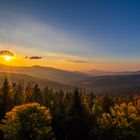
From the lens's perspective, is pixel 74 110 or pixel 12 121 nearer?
pixel 12 121

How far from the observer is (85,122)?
8831cm

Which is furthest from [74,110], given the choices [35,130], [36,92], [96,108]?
[36,92]

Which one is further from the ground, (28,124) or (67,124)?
(28,124)

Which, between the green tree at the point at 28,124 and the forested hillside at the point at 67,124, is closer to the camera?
the green tree at the point at 28,124

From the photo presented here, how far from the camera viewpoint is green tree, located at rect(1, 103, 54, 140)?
7600 cm

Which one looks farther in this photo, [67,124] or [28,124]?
[67,124]

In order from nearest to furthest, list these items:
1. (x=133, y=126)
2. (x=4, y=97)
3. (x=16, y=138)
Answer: (x=16, y=138), (x=133, y=126), (x=4, y=97)

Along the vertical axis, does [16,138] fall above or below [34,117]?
below

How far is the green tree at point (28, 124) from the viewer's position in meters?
76.0

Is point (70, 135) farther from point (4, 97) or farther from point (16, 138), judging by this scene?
point (4, 97)

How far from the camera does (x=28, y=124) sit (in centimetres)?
7662

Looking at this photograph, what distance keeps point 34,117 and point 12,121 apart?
638cm

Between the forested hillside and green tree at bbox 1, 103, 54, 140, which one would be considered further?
the forested hillside

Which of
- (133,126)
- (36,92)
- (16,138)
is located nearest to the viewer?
(16,138)
